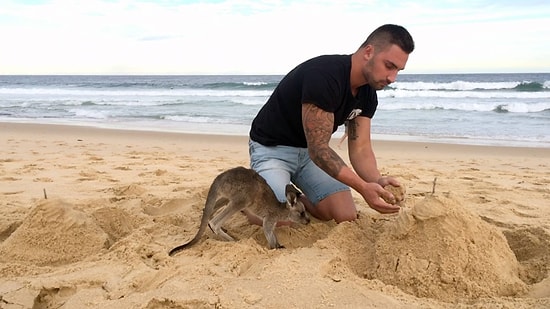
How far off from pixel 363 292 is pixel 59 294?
5.86 feet

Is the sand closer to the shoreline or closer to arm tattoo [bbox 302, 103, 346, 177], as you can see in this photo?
arm tattoo [bbox 302, 103, 346, 177]

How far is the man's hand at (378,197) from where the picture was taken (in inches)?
139

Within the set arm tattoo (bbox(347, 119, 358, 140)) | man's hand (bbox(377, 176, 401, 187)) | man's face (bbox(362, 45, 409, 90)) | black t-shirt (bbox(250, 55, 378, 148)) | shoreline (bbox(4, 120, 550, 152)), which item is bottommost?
shoreline (bbox(4, 120, 550, 152))

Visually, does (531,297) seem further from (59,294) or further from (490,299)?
(59,294)

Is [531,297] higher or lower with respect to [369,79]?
lower

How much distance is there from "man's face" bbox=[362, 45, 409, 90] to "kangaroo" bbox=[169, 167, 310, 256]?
1.03 meters

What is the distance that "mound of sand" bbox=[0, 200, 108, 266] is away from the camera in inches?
145

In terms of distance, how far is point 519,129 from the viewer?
42.6ft

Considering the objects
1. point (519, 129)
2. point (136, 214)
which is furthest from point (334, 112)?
point (519, 129)

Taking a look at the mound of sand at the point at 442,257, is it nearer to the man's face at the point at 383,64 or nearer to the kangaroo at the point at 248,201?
the kangaroo at the point at 248,201

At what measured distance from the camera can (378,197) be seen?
356 cm

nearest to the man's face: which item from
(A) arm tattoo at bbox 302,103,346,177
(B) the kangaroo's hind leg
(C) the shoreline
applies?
(A) arm tattoo at bbox 302,103,346,177

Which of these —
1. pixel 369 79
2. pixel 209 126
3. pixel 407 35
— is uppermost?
pixel 407 35

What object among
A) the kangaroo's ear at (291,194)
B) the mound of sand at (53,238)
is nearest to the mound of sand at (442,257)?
the kangaroo's ear at (291,194)
